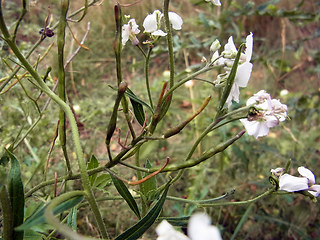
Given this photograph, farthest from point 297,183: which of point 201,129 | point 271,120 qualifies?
point 201,129

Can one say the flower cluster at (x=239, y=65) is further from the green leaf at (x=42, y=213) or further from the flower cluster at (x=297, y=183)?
the green leaf at (x=42, y=213)

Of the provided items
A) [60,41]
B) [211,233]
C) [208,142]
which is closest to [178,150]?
[208,142]

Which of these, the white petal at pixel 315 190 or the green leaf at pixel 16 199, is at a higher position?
the green leaf at pixel 16 199

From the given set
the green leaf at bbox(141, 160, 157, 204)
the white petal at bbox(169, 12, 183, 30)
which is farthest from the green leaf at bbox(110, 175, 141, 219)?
the white petal at bbox(169, 12, 183, 30)

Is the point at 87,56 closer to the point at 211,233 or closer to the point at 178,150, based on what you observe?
the point at 178,150

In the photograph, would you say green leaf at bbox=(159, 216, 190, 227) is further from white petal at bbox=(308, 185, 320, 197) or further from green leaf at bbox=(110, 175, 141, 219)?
white petal at bbox=(308, 185, 320, 197)

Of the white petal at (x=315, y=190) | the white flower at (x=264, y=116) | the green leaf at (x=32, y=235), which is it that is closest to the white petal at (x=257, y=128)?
the white flower at (x=264, y=116)

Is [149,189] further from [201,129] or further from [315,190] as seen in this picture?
[201,129]
